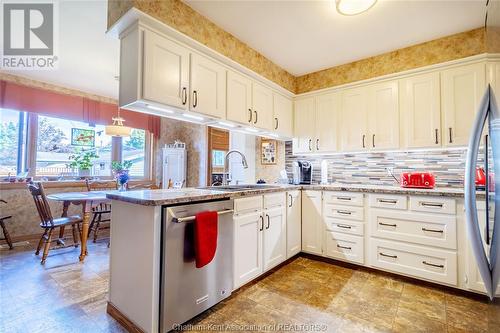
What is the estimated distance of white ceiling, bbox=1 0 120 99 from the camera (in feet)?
7.40

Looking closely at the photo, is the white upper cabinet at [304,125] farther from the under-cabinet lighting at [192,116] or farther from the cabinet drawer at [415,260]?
the under-cabinet lighting at [192,116]

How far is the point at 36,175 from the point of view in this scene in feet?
13.0

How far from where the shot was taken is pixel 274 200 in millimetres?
2463

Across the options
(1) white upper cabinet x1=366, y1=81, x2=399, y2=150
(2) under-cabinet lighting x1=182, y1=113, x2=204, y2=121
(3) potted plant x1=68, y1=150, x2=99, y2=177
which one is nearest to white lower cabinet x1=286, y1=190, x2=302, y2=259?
(1) white upper cabinet x1=366, y1=81, x2=399, y2=150

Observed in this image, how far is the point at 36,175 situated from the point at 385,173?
5429mm

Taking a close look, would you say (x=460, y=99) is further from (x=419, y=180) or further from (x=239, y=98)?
(x=239, y=98)

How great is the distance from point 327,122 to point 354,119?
0.35 meters

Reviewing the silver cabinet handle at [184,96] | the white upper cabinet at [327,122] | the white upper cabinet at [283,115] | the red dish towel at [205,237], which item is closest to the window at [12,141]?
the silver cabinet handle at [184,96]

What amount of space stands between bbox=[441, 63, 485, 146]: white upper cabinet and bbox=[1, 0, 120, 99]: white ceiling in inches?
138

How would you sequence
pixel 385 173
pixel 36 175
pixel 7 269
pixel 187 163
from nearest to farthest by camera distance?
pixel 7 269
pixel 385 173
pixel 36 175
pixel 187 163

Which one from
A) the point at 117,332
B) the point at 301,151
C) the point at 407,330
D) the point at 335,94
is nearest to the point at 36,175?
the point at 117,332

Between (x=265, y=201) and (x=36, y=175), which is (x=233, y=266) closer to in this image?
(x=265, y=201)

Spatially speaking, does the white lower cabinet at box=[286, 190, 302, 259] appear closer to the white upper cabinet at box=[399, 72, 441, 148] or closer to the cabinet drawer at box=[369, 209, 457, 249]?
the cabinet drawer at box=[369, 209, 457, 249]

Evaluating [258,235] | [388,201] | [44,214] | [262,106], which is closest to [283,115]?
[262,106]
